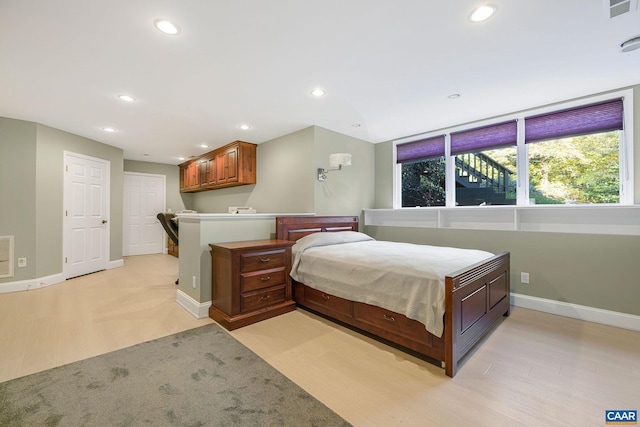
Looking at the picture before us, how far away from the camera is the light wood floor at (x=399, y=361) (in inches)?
61.1

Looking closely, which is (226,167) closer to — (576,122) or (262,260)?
(262,260)

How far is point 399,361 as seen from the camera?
2.06 metres

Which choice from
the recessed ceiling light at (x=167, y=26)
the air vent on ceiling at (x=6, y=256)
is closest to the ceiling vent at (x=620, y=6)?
the recessed ceiling light at (x=167, y=26)

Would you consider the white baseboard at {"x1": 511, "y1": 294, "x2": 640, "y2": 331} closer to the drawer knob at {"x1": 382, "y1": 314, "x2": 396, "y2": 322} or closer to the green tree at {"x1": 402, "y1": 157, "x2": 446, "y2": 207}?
the green tree at {"x1": 402, "y1": 157, "x2": 446, "y2": 207}

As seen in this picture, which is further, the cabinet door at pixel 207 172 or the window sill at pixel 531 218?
the cabinet door at pixel 207 172

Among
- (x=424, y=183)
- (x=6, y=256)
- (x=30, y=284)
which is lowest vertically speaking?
(x=30, y=284)

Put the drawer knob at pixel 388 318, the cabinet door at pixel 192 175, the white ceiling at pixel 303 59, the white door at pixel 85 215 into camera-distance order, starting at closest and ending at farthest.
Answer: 1. the white ceiling at pixel 303 59
2. the drawer knob at pixel 388 318
3. the white door at pixel 85 215
4. the cabinet door at pixel 192 175

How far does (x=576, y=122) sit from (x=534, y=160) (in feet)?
1.76

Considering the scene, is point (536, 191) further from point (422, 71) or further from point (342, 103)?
point (342, 103)

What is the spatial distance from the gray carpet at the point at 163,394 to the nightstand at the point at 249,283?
528 mm

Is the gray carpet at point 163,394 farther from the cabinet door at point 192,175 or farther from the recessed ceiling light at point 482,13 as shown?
the cabinet door at point 192,175

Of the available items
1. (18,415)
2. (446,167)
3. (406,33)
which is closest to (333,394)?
(18,415)

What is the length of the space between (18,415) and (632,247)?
493 cm

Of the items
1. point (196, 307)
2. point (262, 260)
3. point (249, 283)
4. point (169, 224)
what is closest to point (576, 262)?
point (262, 260)
